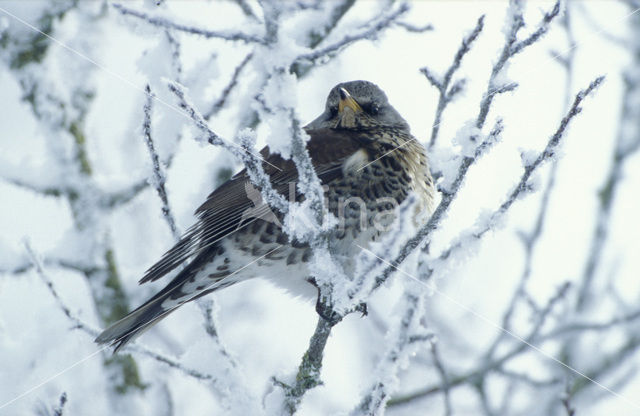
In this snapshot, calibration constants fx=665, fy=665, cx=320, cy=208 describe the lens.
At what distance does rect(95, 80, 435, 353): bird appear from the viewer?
2.96 m

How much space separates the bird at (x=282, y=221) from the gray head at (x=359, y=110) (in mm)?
163

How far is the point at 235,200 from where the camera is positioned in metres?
3.07

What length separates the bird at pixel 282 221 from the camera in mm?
2961

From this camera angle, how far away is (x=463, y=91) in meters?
2.70

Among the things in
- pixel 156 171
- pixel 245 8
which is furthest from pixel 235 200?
pixel 245 8

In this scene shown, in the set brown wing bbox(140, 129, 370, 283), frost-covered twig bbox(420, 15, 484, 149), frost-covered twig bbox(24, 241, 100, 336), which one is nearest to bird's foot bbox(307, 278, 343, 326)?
brown wing bbox(140, 129, 370, 283)

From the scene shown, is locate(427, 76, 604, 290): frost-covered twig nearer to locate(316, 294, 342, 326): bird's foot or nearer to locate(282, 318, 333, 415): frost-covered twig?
locate(316, 294, 342, 326): bird's foot

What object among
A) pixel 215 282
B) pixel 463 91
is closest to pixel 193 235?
pixel 215 282

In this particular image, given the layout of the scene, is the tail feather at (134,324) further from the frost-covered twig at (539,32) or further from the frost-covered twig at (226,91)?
the frost-covered twig at (539,32)

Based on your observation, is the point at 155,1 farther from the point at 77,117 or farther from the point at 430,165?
the point at 77,117

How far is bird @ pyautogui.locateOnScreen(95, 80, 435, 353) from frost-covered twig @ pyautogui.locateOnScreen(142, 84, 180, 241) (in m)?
0.19

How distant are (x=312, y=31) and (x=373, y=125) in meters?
0.79

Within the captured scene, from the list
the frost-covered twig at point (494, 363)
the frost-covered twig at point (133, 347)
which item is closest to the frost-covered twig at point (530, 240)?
the frost-covered twig at point (494, 363)

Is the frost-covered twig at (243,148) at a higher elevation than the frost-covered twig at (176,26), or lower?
lower
